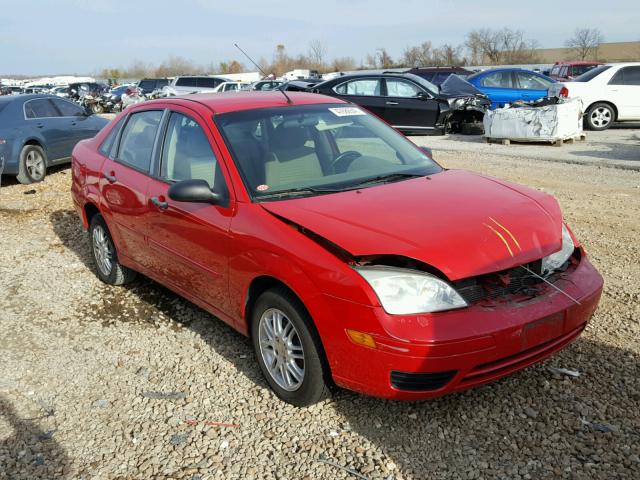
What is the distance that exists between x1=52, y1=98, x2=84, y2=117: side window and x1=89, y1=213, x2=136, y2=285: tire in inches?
302

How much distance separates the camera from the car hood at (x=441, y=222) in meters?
2.97

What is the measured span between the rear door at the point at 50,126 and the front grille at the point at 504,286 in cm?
1040

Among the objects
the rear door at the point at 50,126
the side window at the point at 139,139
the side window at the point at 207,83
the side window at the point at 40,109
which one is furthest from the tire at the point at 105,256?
the side window at the point at 207,83

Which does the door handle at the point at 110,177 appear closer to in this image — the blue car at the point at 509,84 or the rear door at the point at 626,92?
the rear door at the point at 626,92

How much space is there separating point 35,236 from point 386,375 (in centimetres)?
600

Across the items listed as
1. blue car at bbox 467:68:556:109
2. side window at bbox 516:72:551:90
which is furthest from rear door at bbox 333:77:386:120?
side window at bbox 516:72:551:90

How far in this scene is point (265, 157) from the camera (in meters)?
3.88

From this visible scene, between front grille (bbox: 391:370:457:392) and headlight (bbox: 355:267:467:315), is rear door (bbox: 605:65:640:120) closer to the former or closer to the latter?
headlight (bbox: 355:267:467:315)

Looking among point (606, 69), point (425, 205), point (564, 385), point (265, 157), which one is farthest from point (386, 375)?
point (606, 69)

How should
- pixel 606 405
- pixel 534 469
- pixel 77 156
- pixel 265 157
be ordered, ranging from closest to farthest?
1. pixel 534 469
2. pixel 606 405
3. pixel 265 157
4. pixel 77 156

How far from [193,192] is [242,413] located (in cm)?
131

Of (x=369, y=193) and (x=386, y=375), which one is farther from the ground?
(x=369, y=193)

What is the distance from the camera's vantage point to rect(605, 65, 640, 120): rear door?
49.6ft

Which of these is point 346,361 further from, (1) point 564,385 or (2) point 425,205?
(1) point 564,385
